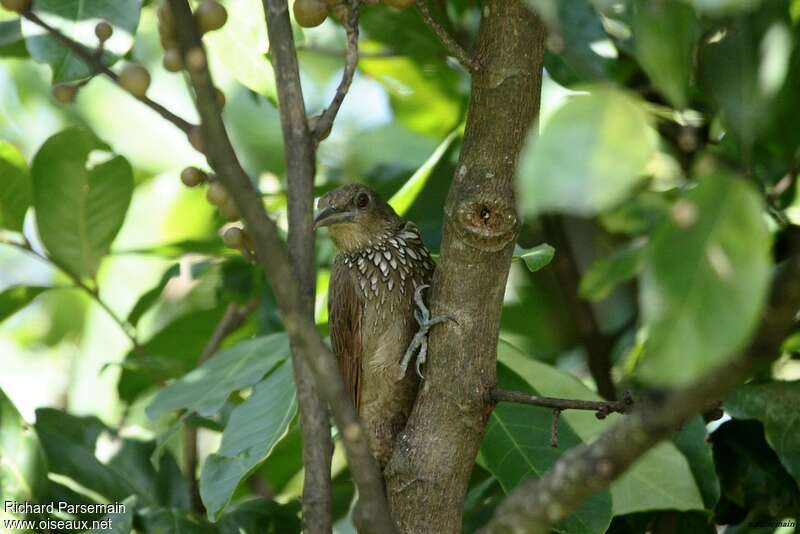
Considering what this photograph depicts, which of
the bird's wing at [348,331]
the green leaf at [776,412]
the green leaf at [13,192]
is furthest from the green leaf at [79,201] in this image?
the green leaf at [776,412]

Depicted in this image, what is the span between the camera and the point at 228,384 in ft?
9.71

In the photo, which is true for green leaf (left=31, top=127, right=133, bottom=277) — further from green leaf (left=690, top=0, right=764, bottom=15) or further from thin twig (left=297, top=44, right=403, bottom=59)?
green leaf (left=690, top=0, right=764, bottom=15)

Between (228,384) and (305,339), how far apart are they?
4.79 ft

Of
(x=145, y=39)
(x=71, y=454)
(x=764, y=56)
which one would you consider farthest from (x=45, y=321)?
(x=764, y=56)

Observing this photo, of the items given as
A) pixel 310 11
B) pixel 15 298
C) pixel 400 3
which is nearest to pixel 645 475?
pixel 400 3

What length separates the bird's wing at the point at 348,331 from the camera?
3.31m

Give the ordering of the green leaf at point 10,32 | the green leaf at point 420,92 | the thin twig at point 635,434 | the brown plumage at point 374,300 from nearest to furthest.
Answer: the thin twig at point 635,434 < the green leaf at point 10,32 < the brown plumage at point 374,300 < the green leaf at point 420,92

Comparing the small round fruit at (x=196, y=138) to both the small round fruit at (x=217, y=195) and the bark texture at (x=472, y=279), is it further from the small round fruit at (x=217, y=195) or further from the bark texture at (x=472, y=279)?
the bark texture at (x=472, y=279)

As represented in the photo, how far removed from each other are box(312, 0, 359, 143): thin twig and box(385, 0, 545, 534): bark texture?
1.08 feet

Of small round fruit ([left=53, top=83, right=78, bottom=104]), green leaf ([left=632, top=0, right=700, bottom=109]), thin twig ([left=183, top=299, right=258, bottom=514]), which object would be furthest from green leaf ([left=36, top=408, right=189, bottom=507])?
green leaf ([left=632, top=0, right=700, bottom=109])

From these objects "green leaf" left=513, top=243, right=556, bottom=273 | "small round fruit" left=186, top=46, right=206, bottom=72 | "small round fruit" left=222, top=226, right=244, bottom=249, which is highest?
"small round fruit" left=186, top=46, right=206, bottom=72

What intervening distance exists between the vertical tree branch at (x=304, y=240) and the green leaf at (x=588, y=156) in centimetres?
64

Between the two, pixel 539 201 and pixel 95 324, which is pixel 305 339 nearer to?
pixel 539 201

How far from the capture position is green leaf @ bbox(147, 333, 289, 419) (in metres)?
2.92
